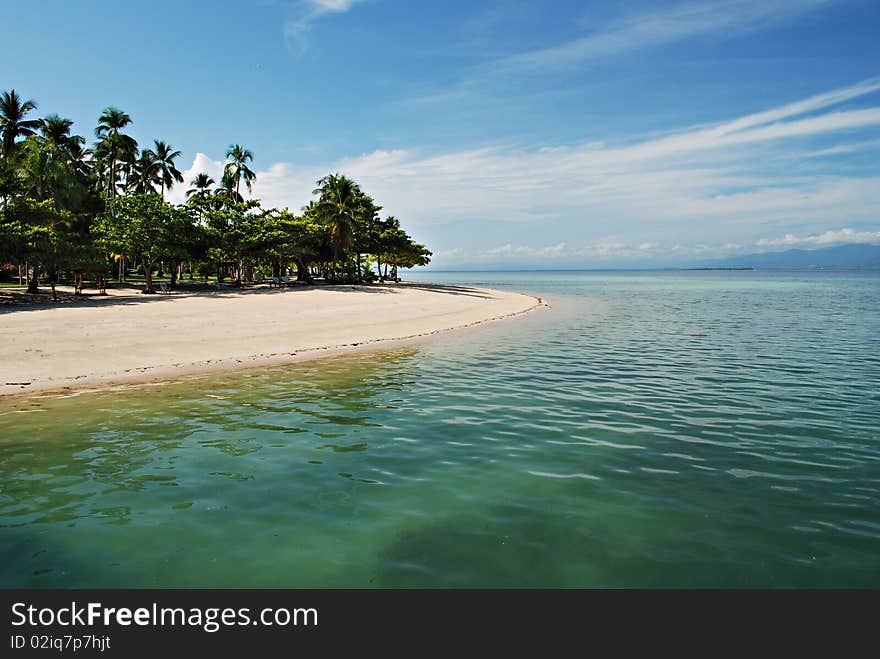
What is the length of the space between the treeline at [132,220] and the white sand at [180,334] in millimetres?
8921

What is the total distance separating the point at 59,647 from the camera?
4.79 m

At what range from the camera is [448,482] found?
345 inches

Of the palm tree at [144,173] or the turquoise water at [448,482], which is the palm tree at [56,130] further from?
the turquoise water at [448,482]

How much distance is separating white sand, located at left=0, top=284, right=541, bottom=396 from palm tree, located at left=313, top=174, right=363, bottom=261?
30063mm

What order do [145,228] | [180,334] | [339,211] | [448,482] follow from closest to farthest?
[448,482], [180,334], [145,228], [339,211]

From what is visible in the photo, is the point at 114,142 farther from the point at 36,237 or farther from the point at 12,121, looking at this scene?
the point at 36,237

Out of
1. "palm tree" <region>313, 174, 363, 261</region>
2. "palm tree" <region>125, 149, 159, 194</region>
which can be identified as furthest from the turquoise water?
"palm tree" <region>125, 149, 159, 194</region>

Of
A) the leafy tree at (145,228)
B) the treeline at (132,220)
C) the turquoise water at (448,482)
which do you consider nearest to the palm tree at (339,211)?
the treeline at (132,220)

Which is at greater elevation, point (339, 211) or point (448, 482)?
A: point (339, 211)

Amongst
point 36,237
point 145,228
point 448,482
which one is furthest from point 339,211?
point 448,482

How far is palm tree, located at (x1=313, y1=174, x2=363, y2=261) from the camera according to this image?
235 feet

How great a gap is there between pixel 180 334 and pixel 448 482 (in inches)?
802

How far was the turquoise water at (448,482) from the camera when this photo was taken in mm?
6234

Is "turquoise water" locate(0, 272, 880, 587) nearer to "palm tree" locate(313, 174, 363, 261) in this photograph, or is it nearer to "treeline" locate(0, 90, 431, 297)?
"treeline" locate(0, 90, 431, 297)
